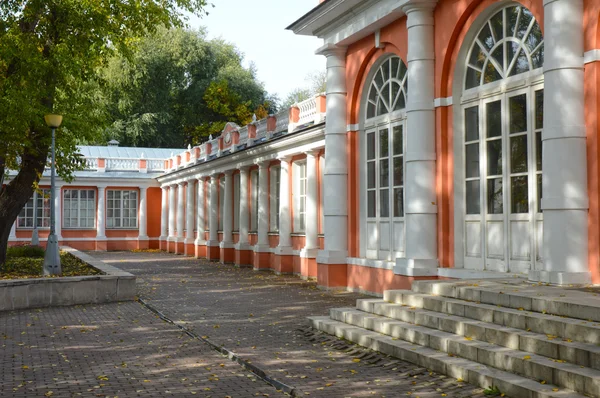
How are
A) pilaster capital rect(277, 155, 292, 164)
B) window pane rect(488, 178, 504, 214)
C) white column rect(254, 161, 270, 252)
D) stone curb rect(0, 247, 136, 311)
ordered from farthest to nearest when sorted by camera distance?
white column rect(254, 161, 270, 252)
pilaster capital rect(277, 155, 292, 164)
stone curb rect(0, 247, 136, 311)
window pane rect(488, 178, 504, 214)

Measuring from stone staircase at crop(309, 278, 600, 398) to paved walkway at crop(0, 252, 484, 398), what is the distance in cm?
24

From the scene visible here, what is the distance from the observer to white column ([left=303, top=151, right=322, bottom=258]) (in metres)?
18.6

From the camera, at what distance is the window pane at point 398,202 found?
44.5ft

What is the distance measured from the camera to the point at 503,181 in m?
10.5

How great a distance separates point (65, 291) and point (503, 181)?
8.21 metres

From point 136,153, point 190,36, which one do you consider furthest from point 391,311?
point 190,36

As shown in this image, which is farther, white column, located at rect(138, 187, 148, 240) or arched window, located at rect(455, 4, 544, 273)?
white column, located at rect(138, 187, 148, 240)

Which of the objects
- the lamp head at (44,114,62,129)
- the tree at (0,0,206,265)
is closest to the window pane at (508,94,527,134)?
the lamp head at (44,114,62,129)

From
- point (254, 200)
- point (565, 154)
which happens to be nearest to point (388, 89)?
point (565, 154)

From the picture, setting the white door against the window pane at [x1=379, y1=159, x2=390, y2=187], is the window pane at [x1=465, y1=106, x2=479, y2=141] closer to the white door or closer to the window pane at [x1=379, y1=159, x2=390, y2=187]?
the white door

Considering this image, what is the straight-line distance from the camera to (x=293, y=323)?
1096cm

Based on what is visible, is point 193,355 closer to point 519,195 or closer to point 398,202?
point 519,195

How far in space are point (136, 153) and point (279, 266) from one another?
81.3ft

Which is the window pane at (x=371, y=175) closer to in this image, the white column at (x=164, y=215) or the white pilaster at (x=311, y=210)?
the white pilaster at (x=311, y=210)
